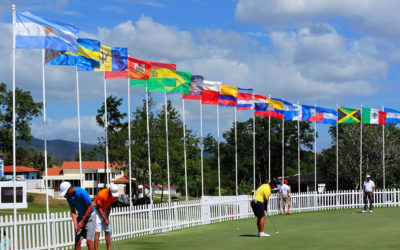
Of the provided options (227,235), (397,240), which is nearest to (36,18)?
(227,235)

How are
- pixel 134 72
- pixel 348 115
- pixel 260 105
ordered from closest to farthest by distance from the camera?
pixel 134 72
pixel 260 105
pixel 348 115

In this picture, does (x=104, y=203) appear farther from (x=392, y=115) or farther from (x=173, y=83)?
(x=392, y=115)

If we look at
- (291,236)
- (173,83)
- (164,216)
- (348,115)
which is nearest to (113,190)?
(291,236)

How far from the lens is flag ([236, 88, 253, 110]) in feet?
104

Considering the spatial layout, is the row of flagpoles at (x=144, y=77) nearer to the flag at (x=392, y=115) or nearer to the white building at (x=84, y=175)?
the flag at (x=392, y=115)

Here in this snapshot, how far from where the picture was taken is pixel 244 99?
1258 inches

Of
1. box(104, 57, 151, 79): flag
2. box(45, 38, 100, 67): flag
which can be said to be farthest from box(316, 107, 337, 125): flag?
box(45, 38, 100, 67): flag

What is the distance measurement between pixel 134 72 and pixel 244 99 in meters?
10.3

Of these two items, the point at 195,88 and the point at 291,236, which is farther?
the point at 195,88

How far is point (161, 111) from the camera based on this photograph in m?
69.9

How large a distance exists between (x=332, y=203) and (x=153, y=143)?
90.6 feet

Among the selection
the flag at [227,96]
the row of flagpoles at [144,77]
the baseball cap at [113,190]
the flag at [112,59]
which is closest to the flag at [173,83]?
the row of flagpoles at [144,77]

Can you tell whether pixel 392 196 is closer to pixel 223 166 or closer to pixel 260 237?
pixel 260 237

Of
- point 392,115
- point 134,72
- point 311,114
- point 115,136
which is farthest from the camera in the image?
point 115,136
